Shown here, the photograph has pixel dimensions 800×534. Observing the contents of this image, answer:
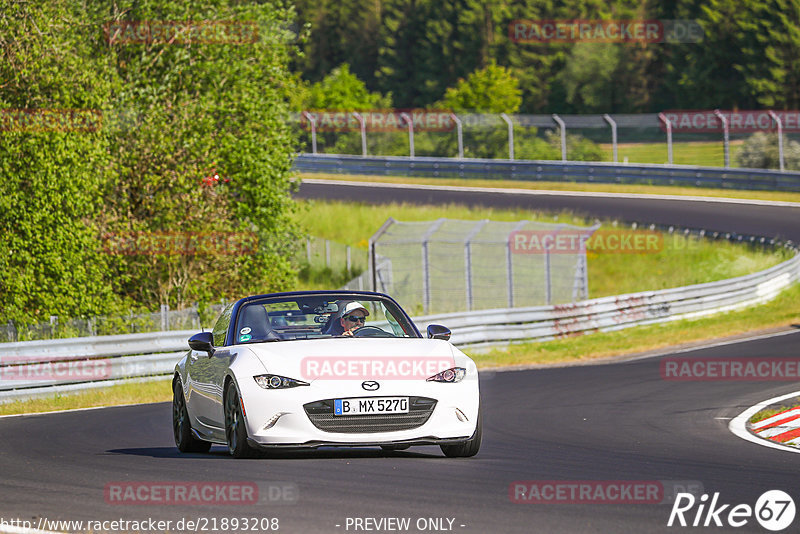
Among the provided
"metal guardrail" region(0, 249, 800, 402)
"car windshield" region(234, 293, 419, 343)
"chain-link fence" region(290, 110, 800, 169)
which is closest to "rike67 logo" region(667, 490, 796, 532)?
"car windshield" region(234, 293, 419, 343)

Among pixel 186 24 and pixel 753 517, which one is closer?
pixel 753 517

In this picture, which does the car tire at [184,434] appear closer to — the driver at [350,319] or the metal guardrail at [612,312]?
the driver at [350,319]

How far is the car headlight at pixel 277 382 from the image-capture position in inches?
361

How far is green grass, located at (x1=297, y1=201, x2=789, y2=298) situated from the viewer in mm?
33812

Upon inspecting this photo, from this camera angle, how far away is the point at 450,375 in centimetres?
952

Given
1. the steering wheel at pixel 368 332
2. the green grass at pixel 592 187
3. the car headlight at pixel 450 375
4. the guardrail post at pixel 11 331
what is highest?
the steering wheel at pixel 368 332

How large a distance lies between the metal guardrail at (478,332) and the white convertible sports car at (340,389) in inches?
341

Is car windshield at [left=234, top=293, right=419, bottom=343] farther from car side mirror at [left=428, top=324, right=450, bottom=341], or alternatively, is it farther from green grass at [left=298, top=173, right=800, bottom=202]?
green grass at [left=298, top=173, right=800, bottom=202]

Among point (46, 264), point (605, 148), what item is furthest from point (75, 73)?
point (605, 148)

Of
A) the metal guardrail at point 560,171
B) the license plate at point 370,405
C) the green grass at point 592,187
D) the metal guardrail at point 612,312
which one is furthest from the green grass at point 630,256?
the license plate at point 370,405

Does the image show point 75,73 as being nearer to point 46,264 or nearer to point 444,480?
point 46,264

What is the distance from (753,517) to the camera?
22.8 ft

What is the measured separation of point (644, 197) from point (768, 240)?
1030 cm

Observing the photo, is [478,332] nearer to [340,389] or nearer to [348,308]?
[348,308]
